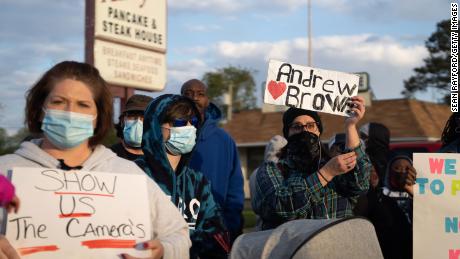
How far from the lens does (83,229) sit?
101 inches

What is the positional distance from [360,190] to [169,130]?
115 cm

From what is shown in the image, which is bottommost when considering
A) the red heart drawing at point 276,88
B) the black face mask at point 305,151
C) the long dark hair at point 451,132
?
the black face mask at point 305,151

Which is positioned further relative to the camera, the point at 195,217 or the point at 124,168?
the point at 195,217

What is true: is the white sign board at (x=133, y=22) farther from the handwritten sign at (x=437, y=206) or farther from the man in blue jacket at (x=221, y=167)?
the handwritten sign at (x=437, y=206)

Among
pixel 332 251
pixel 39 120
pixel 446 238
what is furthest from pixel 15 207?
pixel 446 238

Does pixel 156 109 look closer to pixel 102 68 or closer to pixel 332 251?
pixel 332 251

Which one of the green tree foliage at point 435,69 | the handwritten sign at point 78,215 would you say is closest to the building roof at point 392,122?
the green tree foliage at point 435,69

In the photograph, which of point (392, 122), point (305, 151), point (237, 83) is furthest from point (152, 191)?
point (237, 83)

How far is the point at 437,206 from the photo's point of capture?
3963 mm

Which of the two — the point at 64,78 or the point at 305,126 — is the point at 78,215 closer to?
the point at 64,78

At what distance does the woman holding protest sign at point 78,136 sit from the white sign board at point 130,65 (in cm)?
534

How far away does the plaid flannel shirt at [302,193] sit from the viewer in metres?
3.62

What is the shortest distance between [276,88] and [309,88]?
0.67 feet

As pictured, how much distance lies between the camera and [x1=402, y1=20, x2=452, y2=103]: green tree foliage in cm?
4438
